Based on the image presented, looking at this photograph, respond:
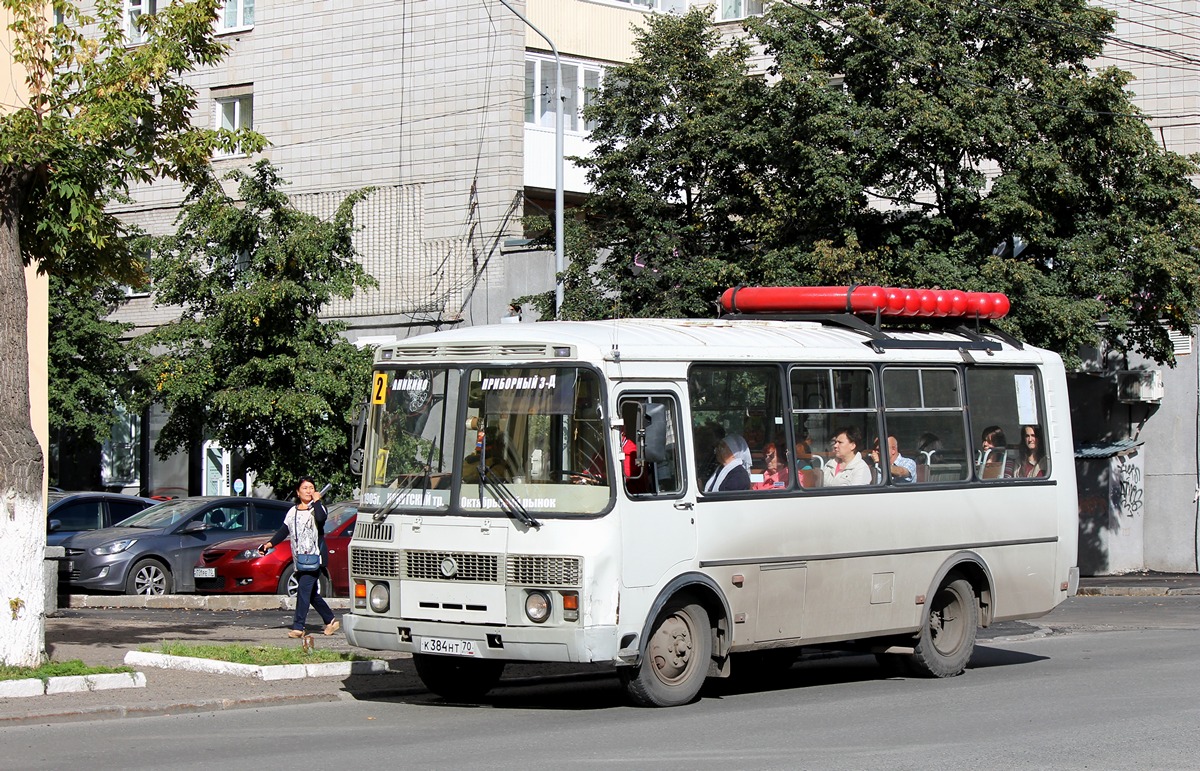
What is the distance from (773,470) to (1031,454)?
349 centimetres

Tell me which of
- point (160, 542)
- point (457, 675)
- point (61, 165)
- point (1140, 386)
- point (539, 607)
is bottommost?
point (457, 675)

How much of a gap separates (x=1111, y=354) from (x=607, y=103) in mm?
11014

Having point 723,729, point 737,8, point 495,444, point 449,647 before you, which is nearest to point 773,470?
point 495,444

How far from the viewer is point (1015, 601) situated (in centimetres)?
1423

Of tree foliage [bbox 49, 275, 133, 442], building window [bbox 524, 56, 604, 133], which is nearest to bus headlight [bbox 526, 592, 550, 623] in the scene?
tree foliage [bbox 49, 275, 133, 442]

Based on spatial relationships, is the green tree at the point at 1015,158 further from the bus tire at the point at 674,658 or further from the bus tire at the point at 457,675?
the bus tire at the point at 457,675

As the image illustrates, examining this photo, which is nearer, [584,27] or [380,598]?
[380,598]

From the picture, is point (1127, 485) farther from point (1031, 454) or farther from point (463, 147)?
point (1031, 454)

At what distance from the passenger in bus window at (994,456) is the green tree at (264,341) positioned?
42.8ft

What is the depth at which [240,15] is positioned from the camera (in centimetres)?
3722

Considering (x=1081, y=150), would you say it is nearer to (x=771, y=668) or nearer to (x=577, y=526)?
(x=771, y=668)

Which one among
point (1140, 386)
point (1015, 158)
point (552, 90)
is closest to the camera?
point (1015, 158)

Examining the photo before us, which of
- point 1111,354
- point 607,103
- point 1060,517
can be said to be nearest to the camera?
point 1060,517

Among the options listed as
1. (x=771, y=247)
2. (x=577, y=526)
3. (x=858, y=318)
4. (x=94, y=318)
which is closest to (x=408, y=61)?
(x=94, y=318)
